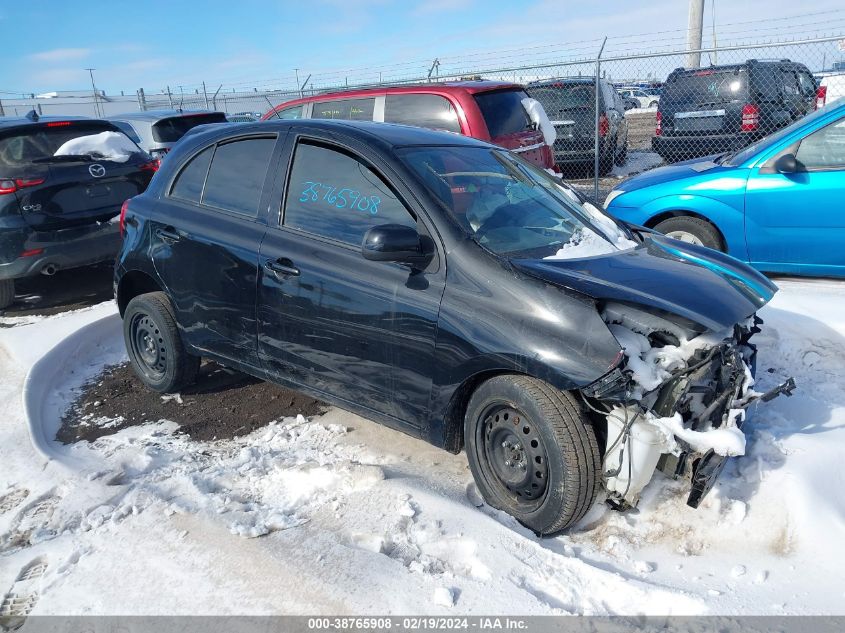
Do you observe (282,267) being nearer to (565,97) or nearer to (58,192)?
(58,192)

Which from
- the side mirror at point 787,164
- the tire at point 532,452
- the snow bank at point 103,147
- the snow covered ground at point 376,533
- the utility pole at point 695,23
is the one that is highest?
the utility pole at point 695,23

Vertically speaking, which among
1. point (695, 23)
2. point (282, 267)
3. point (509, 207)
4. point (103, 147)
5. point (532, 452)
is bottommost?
point (532, 452)

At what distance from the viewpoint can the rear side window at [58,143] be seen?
6.54m

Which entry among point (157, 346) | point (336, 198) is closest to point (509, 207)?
point (336, 198)

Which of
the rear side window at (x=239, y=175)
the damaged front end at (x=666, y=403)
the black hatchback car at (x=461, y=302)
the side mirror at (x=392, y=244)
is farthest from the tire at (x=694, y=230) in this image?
the rear side window at (x=239, y=175)

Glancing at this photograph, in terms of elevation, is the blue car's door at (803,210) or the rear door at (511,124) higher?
the rear door at (511,124)

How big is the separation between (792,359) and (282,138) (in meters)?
3.39

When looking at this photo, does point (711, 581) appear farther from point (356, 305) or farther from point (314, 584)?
point (356, 305)

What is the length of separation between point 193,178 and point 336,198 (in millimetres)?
1299

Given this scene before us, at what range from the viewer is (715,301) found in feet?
9.96

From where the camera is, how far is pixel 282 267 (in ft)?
11.9

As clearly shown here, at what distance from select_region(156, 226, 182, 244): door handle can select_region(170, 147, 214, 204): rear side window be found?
0.23 m

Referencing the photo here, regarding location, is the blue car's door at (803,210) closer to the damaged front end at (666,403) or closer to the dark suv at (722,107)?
the damaged front end at (666,403)

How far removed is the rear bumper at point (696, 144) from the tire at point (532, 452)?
9604 millimetres
